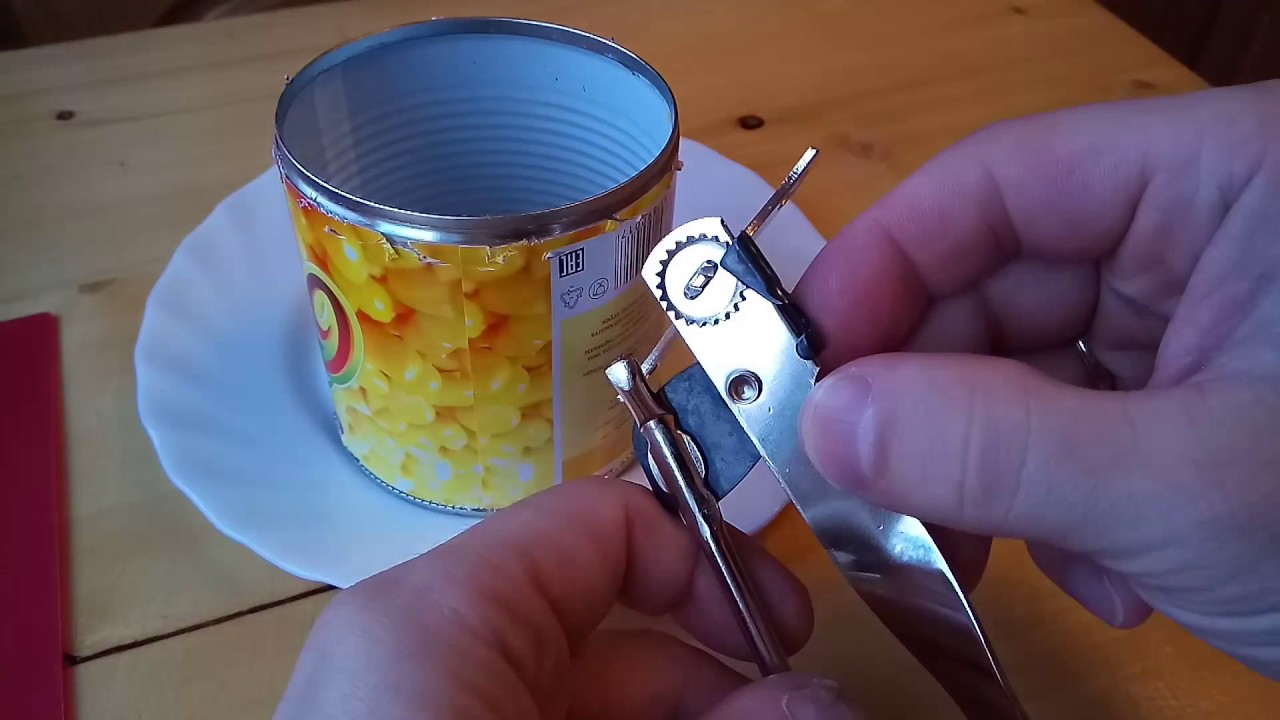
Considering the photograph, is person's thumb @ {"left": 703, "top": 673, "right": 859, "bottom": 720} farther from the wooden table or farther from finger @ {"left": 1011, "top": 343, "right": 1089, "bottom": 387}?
finger @ {"left": 1011, "top": 343, "right": 1089, "bottom": 387}

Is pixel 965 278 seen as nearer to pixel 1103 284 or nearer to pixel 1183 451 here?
pixel 1103 284

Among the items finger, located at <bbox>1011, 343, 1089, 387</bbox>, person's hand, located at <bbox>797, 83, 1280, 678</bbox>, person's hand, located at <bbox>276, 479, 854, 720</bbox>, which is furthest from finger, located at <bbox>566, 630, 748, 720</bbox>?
finger, located at <bbox>1011, 343, 1089, 387</bbox>

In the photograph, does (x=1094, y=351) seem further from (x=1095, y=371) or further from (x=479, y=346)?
(x=479, y=346)

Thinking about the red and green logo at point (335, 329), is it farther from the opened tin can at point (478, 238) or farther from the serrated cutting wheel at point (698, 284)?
the serrated cutting wheel at point (698, 284)

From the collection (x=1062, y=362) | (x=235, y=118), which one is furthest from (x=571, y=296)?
(x=235, y=118)

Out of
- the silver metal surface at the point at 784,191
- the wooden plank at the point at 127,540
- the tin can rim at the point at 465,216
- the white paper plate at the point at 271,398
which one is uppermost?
the silver metal surface at the point at 784,191

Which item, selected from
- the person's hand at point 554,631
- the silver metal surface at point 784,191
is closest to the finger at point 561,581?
the person's hand at point 554,631
